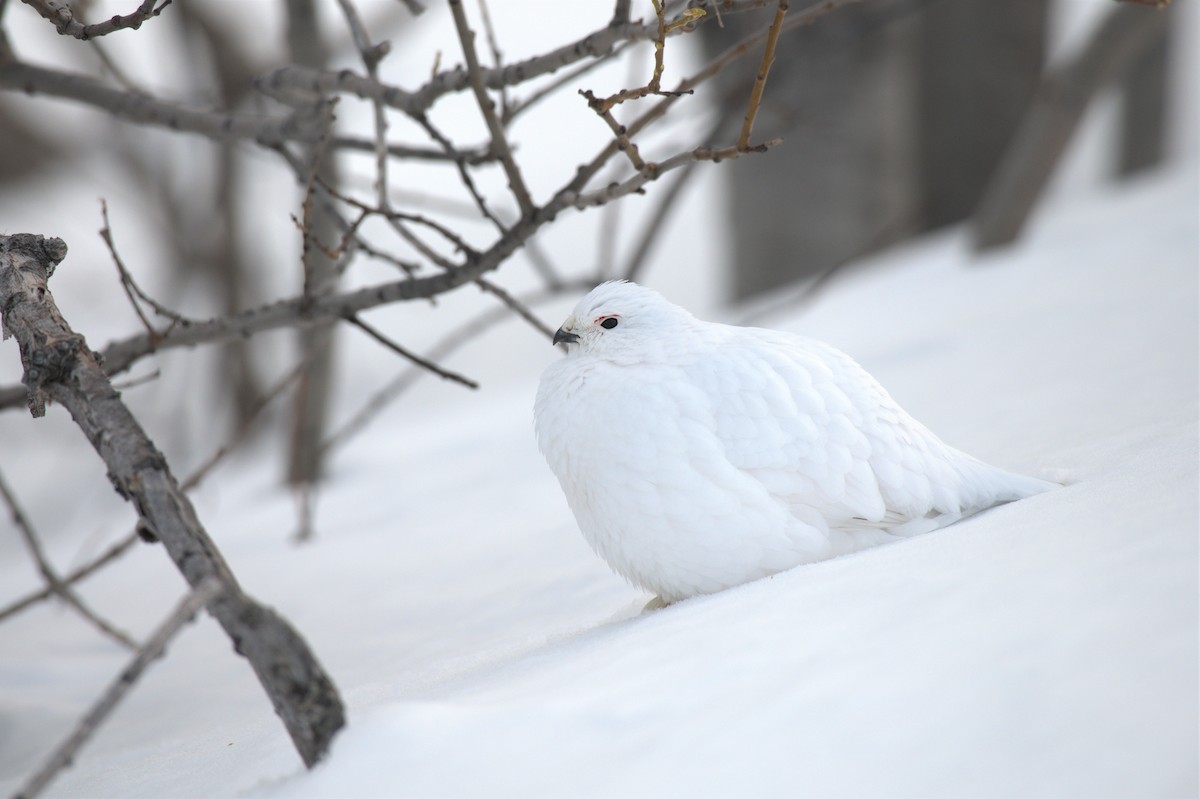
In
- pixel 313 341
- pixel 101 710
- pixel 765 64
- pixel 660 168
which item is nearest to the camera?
pixel 101 710

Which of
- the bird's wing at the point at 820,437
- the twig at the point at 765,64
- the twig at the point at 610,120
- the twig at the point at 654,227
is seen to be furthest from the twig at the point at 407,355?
the twig at the point at 654,227

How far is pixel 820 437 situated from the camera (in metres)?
1.87

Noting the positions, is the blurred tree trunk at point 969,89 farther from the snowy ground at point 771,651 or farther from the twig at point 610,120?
the twig at point 610,120

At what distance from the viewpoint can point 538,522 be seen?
10.9ft

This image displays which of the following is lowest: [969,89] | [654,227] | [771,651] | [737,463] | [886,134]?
[771,651]

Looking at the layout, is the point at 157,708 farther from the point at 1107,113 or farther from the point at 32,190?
the point at 1107,113

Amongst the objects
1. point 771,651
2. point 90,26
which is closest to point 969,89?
point 90,26

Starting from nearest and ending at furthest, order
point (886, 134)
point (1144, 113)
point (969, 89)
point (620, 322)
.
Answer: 1. point (620, 322)
2. point (886, 134)
3. point (969, 89)
4. point (1144, 113)

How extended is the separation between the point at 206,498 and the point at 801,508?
154 inches

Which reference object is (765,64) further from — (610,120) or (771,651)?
(771,651)

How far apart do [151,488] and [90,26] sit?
80cm

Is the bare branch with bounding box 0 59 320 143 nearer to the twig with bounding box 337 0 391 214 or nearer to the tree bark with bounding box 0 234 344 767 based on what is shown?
the twig with bounding box 337 0 391 214

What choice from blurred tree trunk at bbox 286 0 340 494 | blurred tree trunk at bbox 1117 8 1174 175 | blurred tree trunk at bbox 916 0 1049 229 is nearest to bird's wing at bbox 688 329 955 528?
blurred tree trunk at bbox 286 0 340 494

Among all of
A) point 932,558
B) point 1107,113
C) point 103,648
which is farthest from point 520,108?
point 1107,113
